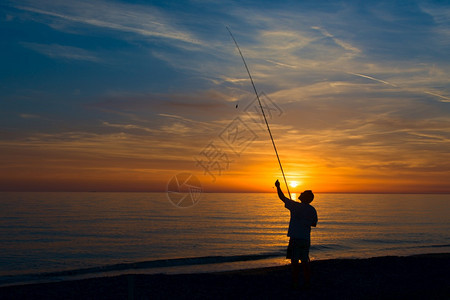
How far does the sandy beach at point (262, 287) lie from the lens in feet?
34.2

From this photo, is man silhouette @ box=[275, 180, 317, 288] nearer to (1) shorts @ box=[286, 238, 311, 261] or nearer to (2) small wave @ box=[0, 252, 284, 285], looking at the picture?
(1) shorts @ box=[286, 238, 311, 261]

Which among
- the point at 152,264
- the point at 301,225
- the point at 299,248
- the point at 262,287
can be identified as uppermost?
the point at 301,225

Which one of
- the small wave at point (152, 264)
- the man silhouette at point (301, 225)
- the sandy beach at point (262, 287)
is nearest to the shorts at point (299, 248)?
the man silhouette at point (301, 225)

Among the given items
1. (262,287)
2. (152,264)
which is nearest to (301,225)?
(262,287)

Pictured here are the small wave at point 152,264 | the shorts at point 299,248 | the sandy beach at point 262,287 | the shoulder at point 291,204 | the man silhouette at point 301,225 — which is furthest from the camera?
the small wave at point 152,264

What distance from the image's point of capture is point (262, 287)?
37.1 ft

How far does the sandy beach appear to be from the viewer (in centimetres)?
1042

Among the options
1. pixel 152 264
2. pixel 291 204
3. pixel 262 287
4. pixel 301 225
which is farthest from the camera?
pixel 152 264

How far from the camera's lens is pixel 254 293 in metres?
10.6

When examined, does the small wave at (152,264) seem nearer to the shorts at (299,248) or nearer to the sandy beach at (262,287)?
the sandy beach at (262,287)

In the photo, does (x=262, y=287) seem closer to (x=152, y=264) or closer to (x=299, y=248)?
(x=299, y=248)

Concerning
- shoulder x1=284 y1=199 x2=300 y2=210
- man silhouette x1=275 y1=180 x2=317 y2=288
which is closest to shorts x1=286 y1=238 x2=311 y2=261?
man silhouette x1=275 y1=180 x2=317 y2=288

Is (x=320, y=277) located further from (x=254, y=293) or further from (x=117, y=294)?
(x=117, y=294)

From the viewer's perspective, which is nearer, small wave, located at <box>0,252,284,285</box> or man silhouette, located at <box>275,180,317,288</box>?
man silhouette, located at <box>275,180,317,288</box>
